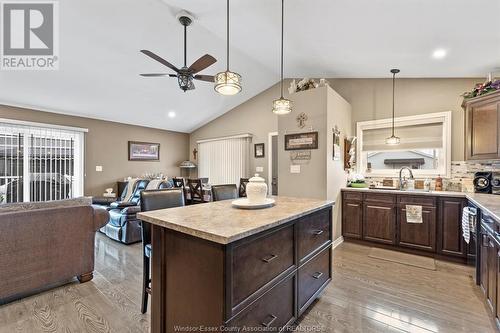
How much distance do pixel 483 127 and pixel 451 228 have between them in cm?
134

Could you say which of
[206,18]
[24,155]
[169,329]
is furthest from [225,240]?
[24,155]

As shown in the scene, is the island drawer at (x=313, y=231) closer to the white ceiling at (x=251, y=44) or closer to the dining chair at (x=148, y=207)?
the dining chair at (x=148, y=207)

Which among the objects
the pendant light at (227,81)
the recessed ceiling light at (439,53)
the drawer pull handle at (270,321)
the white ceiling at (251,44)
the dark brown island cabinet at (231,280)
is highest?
the white ceiling at (251,44)

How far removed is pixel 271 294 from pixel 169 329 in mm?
677

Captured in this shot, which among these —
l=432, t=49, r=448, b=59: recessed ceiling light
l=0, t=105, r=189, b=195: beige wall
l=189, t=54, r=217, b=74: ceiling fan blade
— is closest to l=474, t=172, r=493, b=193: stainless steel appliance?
l=432, t=49, r=448, b=59: recessed ceiling light

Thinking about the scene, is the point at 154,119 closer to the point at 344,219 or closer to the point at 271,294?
the point at 344,219

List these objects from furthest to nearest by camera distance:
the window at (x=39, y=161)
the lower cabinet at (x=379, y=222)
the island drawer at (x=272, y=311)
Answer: the window at (x=39, y=161) → the lower cabinet at (x=379, y=222) → the island drawer at (x=272, y=311)

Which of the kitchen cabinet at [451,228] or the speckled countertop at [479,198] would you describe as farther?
the kitchen cabinet at [451,228]

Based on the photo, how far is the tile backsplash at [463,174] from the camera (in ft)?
10.8

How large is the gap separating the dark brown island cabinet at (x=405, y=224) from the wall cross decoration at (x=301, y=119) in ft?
4.35

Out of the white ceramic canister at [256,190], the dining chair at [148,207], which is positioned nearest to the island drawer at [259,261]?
the white ceramic canister at [256,190]

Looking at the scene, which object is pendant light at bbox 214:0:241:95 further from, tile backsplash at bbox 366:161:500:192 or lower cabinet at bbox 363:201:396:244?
tile backsplash at bbox 366:161:500:192

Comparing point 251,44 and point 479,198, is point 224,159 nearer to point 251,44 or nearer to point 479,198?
point 251,44

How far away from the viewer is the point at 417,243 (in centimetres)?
333
